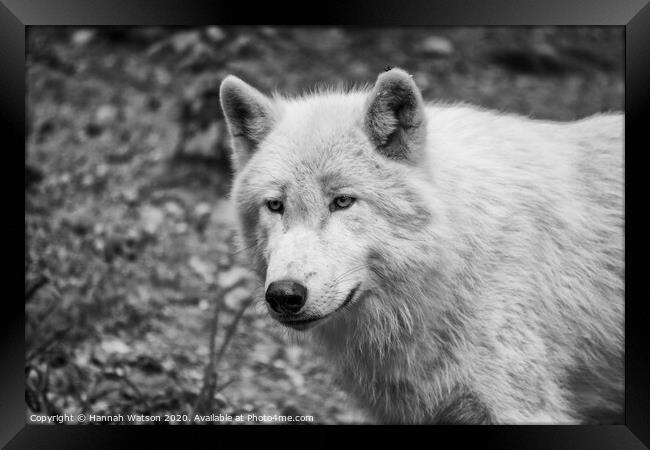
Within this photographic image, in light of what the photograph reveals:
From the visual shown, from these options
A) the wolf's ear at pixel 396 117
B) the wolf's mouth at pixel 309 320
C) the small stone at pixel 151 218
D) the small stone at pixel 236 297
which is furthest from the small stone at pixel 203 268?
the wolf's ear at pixel 396 117

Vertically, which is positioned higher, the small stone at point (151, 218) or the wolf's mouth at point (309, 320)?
the small stone at point (151, 218)

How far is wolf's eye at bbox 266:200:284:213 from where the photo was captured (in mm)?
4062

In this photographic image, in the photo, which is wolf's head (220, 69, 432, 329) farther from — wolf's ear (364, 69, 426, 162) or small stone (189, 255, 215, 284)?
small stone (189, 255, 215, 284)

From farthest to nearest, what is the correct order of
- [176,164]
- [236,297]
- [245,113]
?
1. [176,164]
2. [236,297]
3. [245,113]

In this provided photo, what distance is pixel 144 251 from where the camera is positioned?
7.34m

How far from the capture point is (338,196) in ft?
13.0

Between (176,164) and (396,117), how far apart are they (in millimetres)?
4586

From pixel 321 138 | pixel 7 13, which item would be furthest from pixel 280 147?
pixel 7 13

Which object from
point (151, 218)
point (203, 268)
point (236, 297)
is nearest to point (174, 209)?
point (151, 218)

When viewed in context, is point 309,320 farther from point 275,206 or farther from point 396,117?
point 396,117

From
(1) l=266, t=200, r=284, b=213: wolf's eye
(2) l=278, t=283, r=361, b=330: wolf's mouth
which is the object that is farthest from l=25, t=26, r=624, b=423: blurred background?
(1) l=266, t=200, r=284, b=213: wolf's eye

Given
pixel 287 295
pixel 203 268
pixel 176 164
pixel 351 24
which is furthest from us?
pixel 176 164

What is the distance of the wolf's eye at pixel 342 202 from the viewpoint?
13.0 feet

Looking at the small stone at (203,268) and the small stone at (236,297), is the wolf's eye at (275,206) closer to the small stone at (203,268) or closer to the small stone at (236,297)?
the small stone at (236,297)
